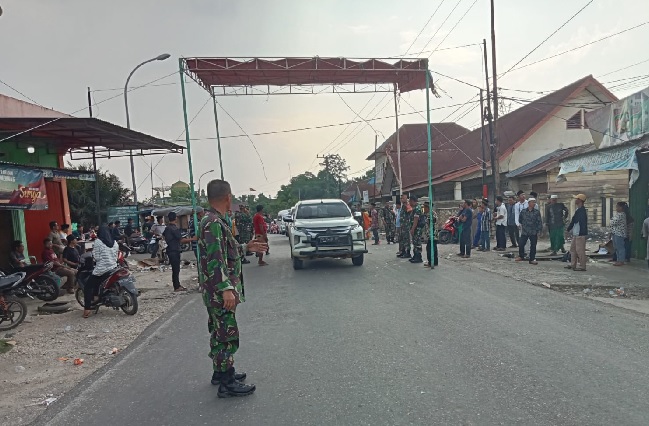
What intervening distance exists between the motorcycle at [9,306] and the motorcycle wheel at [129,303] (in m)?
1.49

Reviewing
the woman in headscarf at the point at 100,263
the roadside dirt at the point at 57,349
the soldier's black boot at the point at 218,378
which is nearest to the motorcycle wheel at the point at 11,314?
the roadside dirt at the point at 57,349

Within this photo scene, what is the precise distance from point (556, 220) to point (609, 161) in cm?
226

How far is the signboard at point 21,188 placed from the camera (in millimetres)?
9477

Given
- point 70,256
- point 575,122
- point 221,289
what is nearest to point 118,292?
point 70,256

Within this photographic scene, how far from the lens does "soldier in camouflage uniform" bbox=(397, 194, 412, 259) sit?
512 inches

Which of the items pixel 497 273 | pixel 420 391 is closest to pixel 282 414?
pixel 420 391

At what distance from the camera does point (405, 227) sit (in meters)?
13.4

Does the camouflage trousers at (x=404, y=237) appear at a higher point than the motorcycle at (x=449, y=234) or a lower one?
higher

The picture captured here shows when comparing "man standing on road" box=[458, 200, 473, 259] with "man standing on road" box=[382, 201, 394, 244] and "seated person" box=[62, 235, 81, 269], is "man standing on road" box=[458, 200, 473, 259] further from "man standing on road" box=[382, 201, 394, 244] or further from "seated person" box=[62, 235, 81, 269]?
"seated person" box=[62, 235, 81, 269]

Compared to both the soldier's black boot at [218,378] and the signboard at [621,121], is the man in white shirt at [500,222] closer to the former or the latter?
the signboard at [621,121]

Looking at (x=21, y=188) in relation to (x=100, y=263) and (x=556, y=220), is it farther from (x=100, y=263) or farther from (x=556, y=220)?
(x=556, y=220)

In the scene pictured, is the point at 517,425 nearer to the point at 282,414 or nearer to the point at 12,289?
the point at 282,414

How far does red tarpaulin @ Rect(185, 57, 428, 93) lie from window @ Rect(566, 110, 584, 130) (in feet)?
48.9

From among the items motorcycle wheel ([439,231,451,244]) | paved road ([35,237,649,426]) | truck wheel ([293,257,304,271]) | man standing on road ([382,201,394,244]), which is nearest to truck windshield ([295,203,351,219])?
truck wheel ([293,257,304,271])
